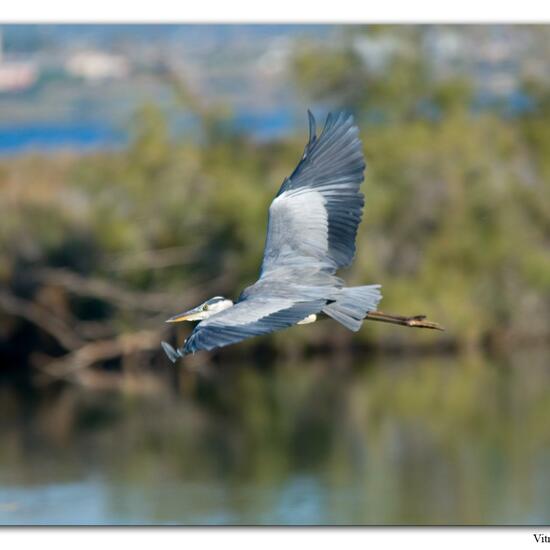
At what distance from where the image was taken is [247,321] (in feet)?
11.6

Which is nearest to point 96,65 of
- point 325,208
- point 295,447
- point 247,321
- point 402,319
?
point 295,447

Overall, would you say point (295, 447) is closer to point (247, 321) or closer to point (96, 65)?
point (96, 65)

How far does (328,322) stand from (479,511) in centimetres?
421

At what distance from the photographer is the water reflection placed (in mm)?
8617

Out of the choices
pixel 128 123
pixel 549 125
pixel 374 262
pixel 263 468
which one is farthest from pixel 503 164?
pixel 263 468

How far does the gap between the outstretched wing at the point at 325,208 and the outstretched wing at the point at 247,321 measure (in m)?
0.49

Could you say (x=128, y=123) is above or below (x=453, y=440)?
above

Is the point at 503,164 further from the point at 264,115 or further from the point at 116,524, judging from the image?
the point at 116,524

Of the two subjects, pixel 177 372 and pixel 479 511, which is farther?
pixel 177 372

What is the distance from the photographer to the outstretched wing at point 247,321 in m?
3.34

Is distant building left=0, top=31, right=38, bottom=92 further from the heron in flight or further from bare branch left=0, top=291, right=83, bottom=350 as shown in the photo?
the heron in flight

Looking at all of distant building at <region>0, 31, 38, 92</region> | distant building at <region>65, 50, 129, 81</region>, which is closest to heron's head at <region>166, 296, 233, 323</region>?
distant building at <region>0, 31, 38, 92</region>

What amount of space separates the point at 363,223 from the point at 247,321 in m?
9.16

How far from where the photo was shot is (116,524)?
27.6 ft
